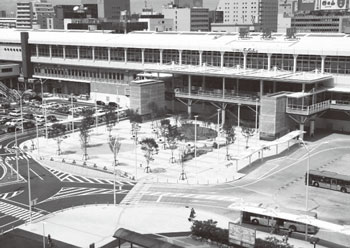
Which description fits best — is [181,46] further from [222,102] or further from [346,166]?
[346,166]

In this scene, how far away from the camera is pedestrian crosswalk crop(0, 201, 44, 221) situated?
54.2 metres

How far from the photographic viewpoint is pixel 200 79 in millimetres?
107312

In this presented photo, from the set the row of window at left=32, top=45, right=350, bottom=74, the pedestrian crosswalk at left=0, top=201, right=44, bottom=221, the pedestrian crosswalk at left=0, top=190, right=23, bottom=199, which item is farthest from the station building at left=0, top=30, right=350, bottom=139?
the pedestrian crosswalk at left=0, top=201, right=44, bottom=221

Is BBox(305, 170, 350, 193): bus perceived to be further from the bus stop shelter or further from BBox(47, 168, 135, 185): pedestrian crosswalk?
the bus stop shelter

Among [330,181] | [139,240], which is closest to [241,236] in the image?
[139,240]

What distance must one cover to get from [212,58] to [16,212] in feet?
214

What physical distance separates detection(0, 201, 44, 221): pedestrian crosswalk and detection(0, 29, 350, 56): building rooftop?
200 ft

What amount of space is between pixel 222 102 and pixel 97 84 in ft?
140

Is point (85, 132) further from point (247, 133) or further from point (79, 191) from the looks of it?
point (247, 133)

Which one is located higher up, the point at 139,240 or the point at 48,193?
the point at 139,240

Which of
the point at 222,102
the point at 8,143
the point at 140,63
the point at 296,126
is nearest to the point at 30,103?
the point at 140,63

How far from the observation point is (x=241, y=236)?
4359 centimetres

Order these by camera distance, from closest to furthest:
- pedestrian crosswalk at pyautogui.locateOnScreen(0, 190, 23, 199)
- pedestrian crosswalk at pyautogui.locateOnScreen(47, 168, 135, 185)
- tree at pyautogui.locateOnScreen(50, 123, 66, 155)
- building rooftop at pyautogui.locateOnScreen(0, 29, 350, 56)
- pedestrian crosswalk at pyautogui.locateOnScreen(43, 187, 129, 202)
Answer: pedestrian crosswalk at pyautogui.locateOnScreen(0, 190, 23, 199) → pedestrian crosswalk at pyautogui.locateOnScreen(43, 187, 129, 202) → pedestrian crosswalk at pyautogui.locateOnScreen(47, 168, 135, 185) → tree at pyautogui.locateOnScreen(50, 123, 66, 155) → building rooftop at pyautogui.locateOnScreen(0, 29, 350, 56)

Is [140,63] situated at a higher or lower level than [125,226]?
higher
